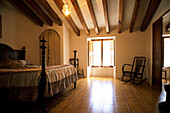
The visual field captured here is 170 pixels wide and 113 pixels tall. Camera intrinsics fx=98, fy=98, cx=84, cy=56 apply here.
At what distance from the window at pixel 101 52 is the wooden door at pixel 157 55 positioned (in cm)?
199

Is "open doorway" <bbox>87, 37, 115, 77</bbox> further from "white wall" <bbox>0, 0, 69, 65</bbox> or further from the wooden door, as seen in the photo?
the wooden door

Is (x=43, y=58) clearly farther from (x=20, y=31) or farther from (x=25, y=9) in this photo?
(x=20, y=31)

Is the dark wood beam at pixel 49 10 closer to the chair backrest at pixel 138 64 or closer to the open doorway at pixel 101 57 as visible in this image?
the open doorway at pixel 101 57

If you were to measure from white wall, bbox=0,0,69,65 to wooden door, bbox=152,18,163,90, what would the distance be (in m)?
3.43

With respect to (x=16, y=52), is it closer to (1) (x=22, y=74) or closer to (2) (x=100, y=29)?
(1) (x=22, y=74)

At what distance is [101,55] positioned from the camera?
17.2ft

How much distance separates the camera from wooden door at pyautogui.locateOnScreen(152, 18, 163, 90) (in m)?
2.89

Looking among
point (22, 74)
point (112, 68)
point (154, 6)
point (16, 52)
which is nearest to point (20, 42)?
point (16, 52)

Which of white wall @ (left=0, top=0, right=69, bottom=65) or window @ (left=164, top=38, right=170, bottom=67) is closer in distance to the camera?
white wall @ (left=0, top=0, right=69, bottom=65)

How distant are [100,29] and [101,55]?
136 centimetres

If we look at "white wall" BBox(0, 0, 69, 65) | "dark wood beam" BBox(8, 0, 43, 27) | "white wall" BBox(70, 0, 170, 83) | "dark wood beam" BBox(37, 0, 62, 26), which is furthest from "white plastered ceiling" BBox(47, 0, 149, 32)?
"white wall" BBox(0, 0, 69, 65)

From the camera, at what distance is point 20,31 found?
12.3ft

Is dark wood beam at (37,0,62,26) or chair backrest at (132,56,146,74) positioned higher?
dark wood beam at (37,0,62,26)

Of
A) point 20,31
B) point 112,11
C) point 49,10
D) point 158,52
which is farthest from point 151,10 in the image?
point 20,31
